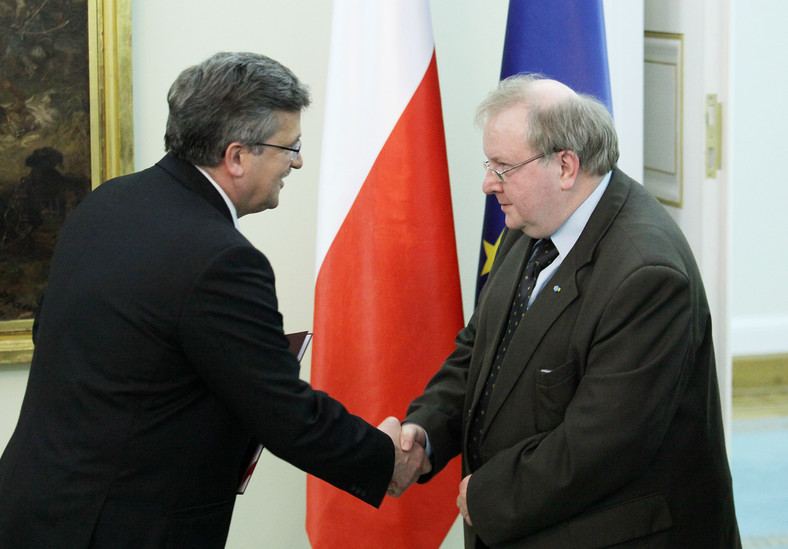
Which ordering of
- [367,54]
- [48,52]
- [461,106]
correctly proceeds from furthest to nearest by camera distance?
1. [461,106]
2. [48,52]
3. [367,54]

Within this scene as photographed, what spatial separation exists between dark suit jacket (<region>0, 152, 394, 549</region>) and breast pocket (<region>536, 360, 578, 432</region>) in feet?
1.68

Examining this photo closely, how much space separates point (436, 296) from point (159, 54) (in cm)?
128

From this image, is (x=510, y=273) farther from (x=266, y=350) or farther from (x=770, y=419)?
(x=770, y=419)

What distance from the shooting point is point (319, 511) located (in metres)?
2.76

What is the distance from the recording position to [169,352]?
1.68 meters

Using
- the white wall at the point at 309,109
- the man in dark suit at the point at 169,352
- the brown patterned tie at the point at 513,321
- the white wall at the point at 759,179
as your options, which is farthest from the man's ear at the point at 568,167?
the white wall at the point at 759,179

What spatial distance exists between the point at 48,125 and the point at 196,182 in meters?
1.39

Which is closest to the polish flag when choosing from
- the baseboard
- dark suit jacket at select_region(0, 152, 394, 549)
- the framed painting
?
the framed painting

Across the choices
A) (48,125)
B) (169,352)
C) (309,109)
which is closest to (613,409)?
(169,352)

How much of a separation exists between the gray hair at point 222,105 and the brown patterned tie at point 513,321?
65cm

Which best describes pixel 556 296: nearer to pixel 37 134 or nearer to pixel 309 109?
pixel 309 109

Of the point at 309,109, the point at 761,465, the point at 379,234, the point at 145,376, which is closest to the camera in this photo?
the point at 145,376

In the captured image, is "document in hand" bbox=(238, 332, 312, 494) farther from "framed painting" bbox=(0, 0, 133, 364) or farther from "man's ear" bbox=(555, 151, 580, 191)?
"framed painting" bbox=(0, 0, 133, 364)

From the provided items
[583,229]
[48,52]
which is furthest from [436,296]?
[48,52]
